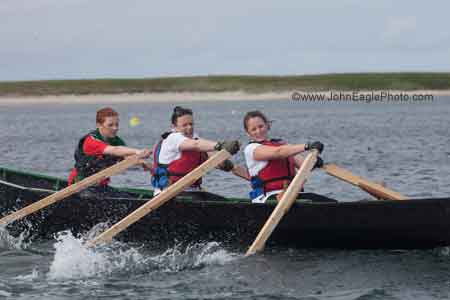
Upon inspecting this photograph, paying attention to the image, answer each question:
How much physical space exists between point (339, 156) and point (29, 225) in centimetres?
1829

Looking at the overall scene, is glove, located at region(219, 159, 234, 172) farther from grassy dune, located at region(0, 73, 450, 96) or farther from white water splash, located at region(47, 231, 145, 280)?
grassy dune, located at region(0, 73, 450, 96)

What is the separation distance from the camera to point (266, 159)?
12453mm

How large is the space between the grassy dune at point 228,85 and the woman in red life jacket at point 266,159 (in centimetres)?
10059

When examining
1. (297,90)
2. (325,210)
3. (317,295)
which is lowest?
(317,295)

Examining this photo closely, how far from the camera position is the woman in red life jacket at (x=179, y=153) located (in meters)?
13.2

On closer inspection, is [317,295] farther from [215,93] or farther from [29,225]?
[215,93]

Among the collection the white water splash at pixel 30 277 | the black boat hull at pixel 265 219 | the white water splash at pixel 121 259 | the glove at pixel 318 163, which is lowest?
the white water splash at pixel 30 277

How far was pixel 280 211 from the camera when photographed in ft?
39.5

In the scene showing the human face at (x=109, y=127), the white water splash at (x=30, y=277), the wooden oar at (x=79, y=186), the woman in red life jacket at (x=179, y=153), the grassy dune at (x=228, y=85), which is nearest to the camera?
the white water splash at (x=30, y=277)

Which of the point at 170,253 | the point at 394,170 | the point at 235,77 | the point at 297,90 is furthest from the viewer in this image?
the point at 235,77

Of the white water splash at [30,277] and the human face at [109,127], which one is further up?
the human face at [109,127]

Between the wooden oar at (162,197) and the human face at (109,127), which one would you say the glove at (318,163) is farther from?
the human face at (109,127)

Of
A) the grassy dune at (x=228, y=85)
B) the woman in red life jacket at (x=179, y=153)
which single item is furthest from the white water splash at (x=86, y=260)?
the grassy dune at (x=228, y=85)

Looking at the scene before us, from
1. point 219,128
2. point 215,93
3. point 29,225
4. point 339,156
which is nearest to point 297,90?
point 215,93
